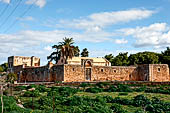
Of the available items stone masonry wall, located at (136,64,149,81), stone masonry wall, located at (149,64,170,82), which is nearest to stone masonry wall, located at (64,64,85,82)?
stone masonry wall, located at (136,64,149,81)

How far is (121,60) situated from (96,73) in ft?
64.9

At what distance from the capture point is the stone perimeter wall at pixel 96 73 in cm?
3177

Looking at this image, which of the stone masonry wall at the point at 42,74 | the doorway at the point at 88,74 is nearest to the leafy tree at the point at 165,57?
the doorway at the point at 88,74

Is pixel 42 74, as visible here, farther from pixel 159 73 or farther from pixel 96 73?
pixel 159 73

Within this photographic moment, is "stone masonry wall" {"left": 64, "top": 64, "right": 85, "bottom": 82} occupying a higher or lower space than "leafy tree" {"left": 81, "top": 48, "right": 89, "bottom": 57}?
lower

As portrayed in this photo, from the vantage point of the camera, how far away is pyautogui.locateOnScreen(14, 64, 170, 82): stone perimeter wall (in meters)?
31.8

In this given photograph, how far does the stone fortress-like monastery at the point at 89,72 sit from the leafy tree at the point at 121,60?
13.7 metres

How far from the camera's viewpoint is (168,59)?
4884 centimetres

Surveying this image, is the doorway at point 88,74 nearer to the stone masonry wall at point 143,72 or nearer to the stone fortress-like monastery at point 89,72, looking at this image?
the stone fortress-like monastery at point 89,72

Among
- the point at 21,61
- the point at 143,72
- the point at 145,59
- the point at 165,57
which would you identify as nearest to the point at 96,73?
the point at 143,72

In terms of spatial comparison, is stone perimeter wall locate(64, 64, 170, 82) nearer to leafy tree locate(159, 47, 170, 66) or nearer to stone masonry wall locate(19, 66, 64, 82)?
stone masonry wall locate(19, 66, 64, 82)

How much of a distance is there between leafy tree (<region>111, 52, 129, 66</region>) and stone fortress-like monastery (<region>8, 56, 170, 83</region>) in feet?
45.0

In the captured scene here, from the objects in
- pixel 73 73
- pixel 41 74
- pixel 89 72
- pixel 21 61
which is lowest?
pixel 41 74

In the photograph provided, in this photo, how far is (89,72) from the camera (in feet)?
108
